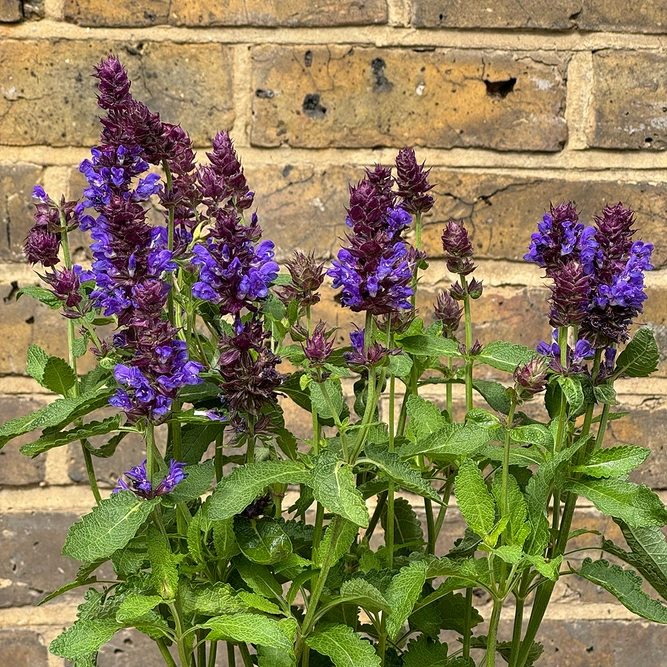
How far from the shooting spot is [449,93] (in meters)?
1.06

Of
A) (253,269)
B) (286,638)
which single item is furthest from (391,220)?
(286,638)

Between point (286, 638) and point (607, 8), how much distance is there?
0.83 meters

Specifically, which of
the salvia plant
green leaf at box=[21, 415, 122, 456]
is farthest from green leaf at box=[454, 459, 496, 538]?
green leaf at box=[21, 415, 122, 456]

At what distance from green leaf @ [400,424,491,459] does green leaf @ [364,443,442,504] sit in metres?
0.02

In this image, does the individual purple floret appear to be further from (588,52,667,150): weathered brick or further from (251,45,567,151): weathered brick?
(588,52,667,150): weathered brick

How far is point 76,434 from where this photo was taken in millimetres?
595

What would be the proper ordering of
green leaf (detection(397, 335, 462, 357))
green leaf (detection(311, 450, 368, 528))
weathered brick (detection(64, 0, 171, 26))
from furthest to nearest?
weathered brick (detection(64, 0, 171, 26)) → green leaf (detection(397, 335, 462, 357)) → green leaf (detection(311, 450, 368, 528))

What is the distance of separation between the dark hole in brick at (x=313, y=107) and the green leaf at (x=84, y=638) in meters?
0.65

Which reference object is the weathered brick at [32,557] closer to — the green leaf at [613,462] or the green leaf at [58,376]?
the green leaf at [58,376]

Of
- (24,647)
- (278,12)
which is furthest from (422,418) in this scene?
(24,647)

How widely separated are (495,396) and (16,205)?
0.64 metres

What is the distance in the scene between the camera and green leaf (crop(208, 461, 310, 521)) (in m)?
0.54

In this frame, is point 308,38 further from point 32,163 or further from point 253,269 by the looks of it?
point 253,269

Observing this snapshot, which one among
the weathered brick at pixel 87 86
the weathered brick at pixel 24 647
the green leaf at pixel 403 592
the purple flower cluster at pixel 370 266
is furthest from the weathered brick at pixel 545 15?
the weathered brick at pixel 24 647
